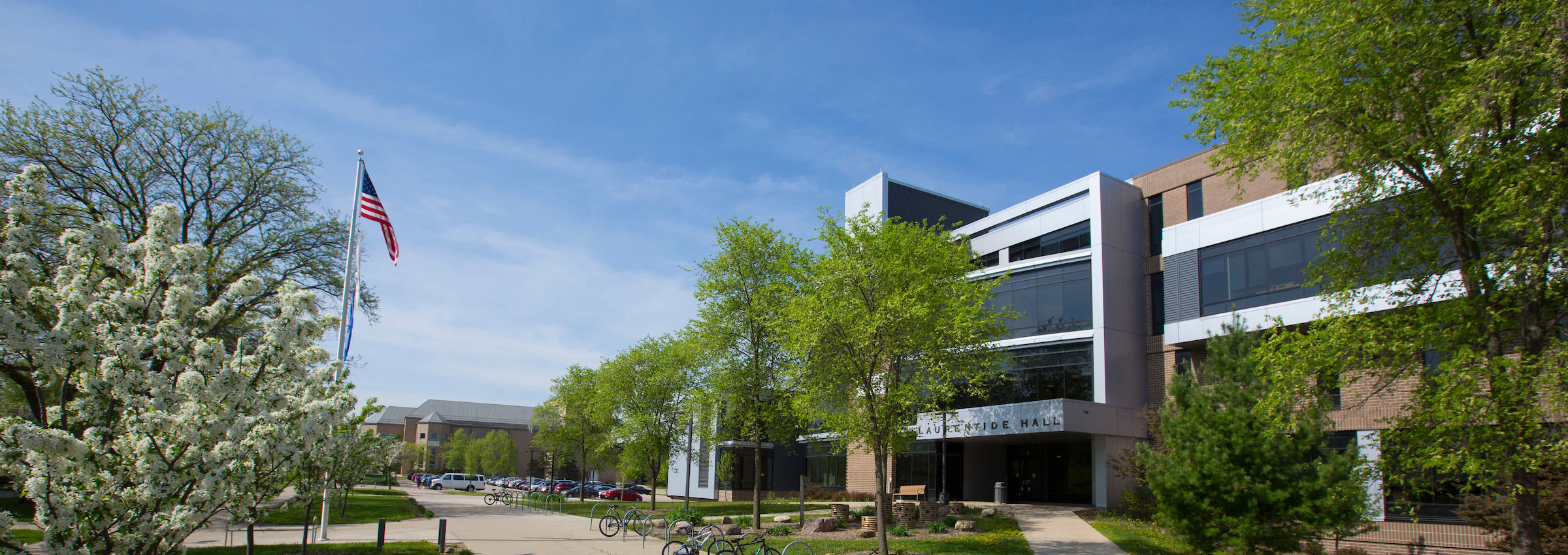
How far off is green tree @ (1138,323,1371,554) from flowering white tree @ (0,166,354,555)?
14140 mm

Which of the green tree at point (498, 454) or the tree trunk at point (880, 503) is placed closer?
the tree trunk at point (880, 503)

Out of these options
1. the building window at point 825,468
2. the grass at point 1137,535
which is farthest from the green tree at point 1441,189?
the building window at point 825,468

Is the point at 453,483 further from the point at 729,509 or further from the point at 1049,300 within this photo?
the point at 1049,300

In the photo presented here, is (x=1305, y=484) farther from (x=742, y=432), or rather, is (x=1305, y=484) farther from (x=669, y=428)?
(x=669, y=428)

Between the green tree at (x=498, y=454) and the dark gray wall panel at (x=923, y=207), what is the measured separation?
63894 mm

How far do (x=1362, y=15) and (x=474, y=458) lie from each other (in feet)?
293

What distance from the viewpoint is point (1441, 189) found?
1161 cm

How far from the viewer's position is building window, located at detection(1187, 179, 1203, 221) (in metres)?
29.0

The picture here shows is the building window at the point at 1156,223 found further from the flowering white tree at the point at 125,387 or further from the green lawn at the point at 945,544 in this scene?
the flowering white tree at the point at 125,387

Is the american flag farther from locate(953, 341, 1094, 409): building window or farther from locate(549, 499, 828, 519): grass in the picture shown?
locate(953, 341, 1094, 409): building window

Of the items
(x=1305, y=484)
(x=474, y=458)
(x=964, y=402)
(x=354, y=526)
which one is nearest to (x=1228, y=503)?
(x=1305, y=484)

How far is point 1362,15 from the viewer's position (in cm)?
1165

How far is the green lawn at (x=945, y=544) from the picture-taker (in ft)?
56.6

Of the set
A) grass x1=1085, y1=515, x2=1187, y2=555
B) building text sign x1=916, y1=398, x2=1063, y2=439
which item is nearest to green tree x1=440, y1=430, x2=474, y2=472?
building text sign x1=916, y1=398, x2=1063, y2=439
